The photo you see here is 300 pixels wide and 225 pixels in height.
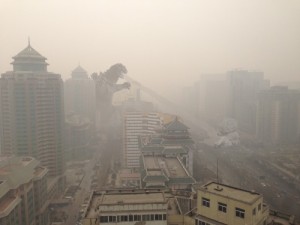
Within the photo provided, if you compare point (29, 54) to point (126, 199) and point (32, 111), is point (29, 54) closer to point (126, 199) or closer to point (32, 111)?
point (32, 111)

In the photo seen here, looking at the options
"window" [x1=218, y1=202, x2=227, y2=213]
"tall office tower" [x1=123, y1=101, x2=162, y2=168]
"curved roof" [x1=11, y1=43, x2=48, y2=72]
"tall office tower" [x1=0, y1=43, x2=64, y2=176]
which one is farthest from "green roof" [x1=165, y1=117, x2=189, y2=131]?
"window" [x1=218, y1=202, x2=227, y2=213]

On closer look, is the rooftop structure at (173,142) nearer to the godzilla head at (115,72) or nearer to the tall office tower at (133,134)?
the tall office tower at (133,134)

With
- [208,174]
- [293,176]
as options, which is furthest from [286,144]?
[208,174]

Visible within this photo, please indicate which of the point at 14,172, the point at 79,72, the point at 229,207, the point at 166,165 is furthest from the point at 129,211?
the point at 79,72

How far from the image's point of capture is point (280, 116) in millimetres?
27688

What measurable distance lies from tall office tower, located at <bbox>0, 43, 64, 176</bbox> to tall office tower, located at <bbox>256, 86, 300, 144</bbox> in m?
18.7

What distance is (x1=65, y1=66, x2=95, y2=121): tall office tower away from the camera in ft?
96.1

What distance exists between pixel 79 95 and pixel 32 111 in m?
13.9

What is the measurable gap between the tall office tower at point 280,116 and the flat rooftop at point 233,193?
78.1 ft

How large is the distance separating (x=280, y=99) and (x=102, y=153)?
15.7 metres

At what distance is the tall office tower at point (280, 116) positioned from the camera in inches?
1090

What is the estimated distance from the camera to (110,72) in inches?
1385

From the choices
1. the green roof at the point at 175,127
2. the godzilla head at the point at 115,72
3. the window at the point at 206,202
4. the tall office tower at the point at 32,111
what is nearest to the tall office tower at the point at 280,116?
the green roof at the point at 175,127

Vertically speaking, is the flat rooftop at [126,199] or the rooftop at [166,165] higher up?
the flat rooftop at [126,199]
